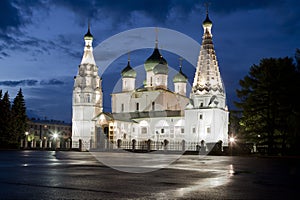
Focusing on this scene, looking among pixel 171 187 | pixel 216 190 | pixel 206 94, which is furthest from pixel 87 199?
pixel 206 94

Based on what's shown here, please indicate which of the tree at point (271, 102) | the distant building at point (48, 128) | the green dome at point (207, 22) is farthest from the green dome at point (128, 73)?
the distant building at point (48, 128)

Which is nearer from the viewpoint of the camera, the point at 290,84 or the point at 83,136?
the point at 290,84

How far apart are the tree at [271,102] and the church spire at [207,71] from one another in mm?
13966

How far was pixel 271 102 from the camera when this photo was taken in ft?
103

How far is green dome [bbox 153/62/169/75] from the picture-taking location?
2287 inches

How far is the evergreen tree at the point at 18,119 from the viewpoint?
4845cm

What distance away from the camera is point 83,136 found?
56.4m

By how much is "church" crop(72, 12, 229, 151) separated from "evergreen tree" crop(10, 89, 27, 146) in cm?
775

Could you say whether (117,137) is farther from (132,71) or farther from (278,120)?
(278,120)

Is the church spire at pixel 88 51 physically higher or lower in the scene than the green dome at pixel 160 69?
higher

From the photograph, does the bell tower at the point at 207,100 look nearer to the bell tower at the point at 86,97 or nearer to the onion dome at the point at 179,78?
the onion dome at the point at 179,78

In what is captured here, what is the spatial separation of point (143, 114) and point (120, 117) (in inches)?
153

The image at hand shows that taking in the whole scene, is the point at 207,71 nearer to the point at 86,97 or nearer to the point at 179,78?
the point at 179,78

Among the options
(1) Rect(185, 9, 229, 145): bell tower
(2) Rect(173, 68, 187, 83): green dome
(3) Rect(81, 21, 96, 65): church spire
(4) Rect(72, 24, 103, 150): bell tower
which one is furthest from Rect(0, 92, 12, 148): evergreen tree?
(2) Rect(173, 68, 187, 83): green dome
